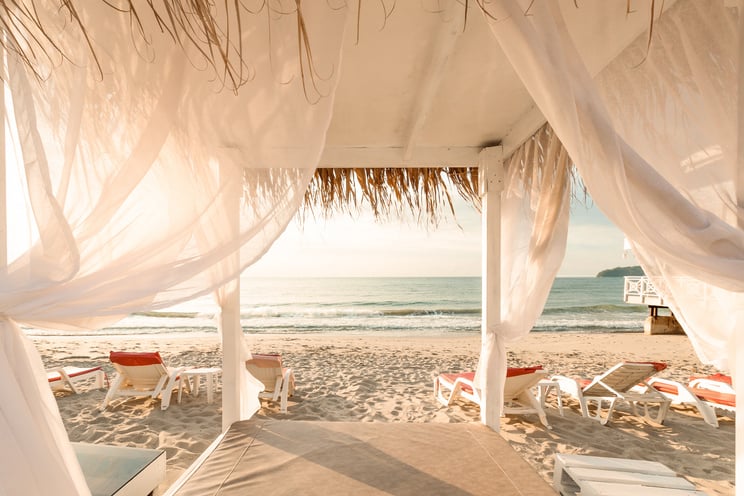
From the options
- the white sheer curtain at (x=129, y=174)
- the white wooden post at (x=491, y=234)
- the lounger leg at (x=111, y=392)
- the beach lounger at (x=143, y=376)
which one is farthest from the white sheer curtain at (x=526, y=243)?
the lounger leg at (x=111, y=392)

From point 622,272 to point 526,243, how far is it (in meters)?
29.2

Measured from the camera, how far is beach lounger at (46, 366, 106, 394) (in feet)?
14.1

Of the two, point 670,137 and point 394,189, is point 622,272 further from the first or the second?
point 670,137

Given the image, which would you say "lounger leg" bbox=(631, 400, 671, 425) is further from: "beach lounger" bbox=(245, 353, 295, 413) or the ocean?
the ocean

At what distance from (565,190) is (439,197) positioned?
4.30 ft

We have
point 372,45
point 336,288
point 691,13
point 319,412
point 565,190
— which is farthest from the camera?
point 336,288

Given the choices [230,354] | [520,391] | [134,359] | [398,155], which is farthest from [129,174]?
[520,391]

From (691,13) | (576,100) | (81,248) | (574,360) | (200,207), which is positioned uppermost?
(691,13)

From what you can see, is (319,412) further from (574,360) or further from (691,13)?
(574,360)

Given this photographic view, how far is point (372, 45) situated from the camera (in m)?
1.73

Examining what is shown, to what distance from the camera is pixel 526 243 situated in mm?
2941

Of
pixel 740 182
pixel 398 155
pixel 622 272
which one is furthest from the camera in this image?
pixel 622 272

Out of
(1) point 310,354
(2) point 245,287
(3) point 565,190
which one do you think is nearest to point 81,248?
(3) point 565,190

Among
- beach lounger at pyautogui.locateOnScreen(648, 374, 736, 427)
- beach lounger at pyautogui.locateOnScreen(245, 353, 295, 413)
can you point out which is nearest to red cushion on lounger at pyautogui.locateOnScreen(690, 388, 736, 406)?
beach lounger at pyautogui.locateOnScreen(648, 374, 736, 427)
